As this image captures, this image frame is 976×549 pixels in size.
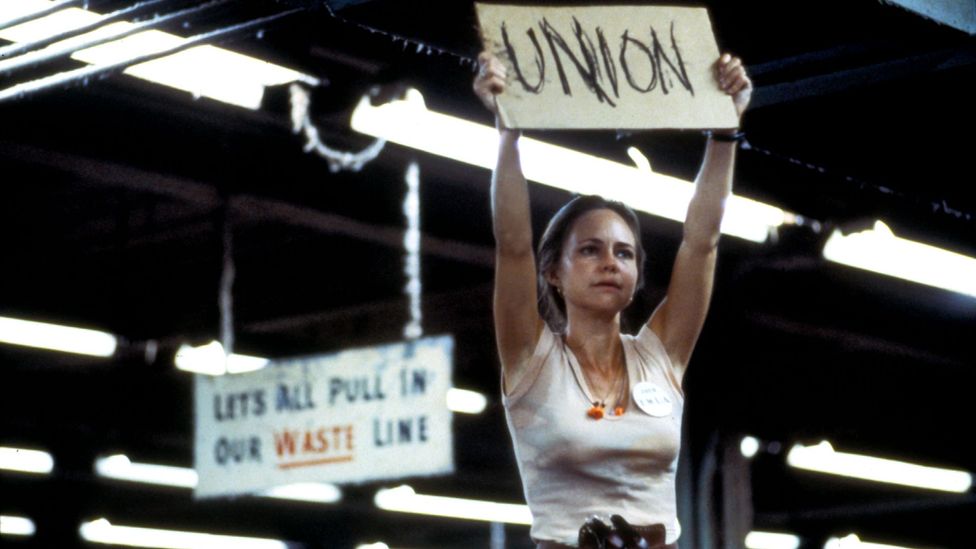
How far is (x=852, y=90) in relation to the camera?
13.9 feet

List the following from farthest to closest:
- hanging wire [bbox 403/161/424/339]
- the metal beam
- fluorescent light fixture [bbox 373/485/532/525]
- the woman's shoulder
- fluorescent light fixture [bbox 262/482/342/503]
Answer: fluorescent light fixture [bbox 373/485/532/525]
fluorescent light fixture [bbox 262/482/342/503]
hanging wire [bbox 403/161/424/339]
the metal beam
the woman's shoulder

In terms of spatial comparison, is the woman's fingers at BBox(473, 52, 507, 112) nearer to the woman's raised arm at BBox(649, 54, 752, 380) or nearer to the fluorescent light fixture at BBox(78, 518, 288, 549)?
the woman's raised arm at BBox(649, 54, 752, 380)

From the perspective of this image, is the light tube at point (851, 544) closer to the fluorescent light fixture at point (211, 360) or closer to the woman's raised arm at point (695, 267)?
the fluorescent light fixture at point (211, 360)

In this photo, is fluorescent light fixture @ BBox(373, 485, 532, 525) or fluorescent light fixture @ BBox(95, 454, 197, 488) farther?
fluorescent light fixture @ BBox(373, 485, 532, 525)

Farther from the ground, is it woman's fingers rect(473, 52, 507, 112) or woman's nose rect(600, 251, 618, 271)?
woman's fingers rect(473, 52, 507, 112)

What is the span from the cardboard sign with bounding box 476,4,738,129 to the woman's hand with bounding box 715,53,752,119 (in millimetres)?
16

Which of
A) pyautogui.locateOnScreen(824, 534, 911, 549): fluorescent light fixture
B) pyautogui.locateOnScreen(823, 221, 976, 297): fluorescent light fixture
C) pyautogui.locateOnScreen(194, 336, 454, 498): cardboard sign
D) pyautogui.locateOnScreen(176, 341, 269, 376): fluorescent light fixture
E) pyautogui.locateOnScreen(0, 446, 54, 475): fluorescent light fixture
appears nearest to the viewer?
pyautogui.locateOnScreen(194, 336, 454, 498): cardboard sign

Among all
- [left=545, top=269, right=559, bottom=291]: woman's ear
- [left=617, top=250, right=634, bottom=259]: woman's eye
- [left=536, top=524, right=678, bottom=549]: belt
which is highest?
[left=545, top=269, right=559, bottom=291]: woman's ear

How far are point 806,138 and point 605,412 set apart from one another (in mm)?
1748

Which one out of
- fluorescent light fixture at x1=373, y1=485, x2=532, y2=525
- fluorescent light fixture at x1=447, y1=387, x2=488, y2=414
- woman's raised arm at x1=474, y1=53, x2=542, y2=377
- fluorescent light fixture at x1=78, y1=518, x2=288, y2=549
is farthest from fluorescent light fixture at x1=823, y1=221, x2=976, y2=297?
fluorescent light fixture at x1=78, y1=518, x2=288, y2=549

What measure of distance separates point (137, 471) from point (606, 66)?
14.6 metres

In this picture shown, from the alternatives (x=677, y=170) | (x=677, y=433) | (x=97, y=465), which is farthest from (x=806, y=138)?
(x=97, y=465)

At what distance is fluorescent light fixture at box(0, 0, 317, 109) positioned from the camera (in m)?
5.98

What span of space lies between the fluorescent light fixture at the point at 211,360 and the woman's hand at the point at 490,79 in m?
7.61
